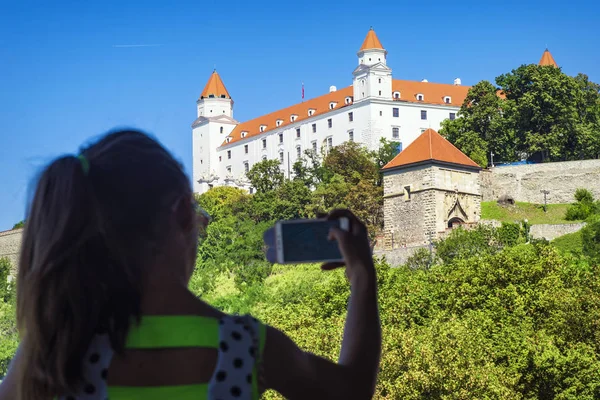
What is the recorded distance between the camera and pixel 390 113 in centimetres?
7556

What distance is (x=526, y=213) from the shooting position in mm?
46344

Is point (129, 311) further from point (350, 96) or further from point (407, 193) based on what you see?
point (350, 96)

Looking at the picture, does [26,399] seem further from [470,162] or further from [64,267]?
[470,162]

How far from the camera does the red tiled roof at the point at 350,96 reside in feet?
257

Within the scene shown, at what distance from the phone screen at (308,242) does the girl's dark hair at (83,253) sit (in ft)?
0.71

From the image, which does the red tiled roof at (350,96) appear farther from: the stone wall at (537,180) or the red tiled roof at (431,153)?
the stone wall at (537,180)

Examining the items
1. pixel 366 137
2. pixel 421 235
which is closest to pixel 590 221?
pixel 421 235

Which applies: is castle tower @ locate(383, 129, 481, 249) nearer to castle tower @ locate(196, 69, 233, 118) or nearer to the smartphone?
the smartphone

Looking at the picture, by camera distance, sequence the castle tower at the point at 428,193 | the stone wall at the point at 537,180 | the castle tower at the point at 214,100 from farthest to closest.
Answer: the castle tower at the point at 214,100
the stone wall at the point at 537,180
the castle tower at the point at 428,193

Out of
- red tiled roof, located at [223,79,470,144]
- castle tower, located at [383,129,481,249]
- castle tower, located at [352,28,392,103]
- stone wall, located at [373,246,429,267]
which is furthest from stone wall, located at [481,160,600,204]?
red tiled roof, located at [223,79,470,144]

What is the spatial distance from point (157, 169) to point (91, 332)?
0.86 ft

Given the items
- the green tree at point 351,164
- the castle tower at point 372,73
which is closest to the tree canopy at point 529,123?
the green tree at point 351,164

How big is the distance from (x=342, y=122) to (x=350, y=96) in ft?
9.46

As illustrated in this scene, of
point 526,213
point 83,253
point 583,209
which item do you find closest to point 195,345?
point 83,253
